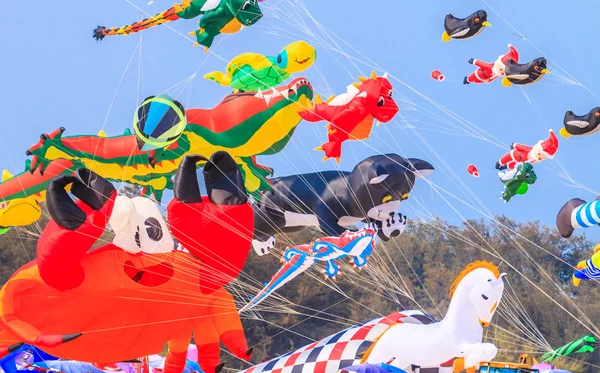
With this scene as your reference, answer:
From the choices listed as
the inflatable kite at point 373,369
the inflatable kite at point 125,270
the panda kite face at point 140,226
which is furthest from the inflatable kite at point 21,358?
the inflatable kite at point 373,369

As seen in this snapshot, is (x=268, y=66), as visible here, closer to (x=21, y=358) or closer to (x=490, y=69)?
(x=490, y=69)

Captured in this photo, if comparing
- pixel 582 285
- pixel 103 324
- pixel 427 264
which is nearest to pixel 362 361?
pixel 103 324

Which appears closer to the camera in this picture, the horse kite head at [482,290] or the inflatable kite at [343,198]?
the horse kite head at [482,290]

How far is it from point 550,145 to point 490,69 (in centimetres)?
84

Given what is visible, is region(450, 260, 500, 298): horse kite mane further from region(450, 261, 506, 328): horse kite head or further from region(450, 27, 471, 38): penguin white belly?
region(450, 27, 471, 38): penguin white belly

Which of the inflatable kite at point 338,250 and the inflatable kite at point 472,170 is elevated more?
the inflatable kite at point 472,170

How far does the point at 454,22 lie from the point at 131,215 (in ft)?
10.6

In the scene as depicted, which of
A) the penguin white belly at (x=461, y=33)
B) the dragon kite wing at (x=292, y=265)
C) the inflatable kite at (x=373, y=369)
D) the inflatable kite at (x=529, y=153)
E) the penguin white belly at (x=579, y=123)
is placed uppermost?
the penguin white belly at (x=461, y=33)

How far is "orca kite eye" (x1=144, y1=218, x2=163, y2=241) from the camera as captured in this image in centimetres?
861

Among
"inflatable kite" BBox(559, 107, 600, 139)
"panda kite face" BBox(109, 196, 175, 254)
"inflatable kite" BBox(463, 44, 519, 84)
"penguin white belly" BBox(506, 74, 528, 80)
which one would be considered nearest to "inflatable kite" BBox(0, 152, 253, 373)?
"panda kite face" BBox(109, 196, 175, 254)

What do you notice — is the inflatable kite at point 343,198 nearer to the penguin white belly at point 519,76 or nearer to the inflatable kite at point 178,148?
the inflatable kite at point 178,148

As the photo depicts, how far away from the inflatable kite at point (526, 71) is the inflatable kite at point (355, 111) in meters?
0.98

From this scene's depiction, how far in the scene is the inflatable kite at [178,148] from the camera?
31.0 ft

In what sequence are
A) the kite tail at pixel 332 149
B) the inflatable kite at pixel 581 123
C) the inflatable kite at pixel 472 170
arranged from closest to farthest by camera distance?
the inflatable kite at pixel 581 123 → the kite tail at pixel 332 149 → the inflatable kite at pixel 472 170
